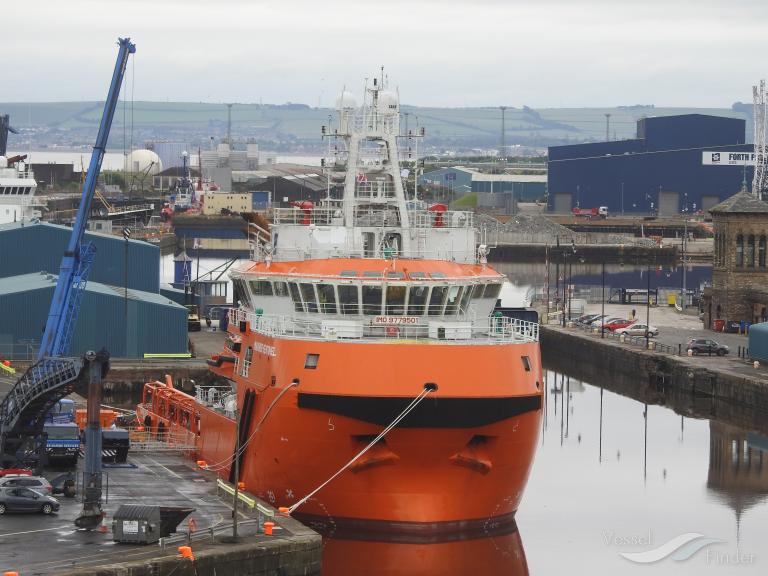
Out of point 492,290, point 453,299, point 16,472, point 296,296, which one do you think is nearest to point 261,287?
point 296,296

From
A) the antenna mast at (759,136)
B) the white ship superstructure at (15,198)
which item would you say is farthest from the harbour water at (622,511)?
the antenna mast at (759,136)

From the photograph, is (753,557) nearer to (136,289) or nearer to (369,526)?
(369,526)

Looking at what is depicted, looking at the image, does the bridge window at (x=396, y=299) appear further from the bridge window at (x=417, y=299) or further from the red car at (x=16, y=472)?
the red car at (x=16, y=472)

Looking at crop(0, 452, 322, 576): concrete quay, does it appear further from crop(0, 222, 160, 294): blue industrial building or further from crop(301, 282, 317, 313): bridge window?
crop(0, 222, 160, 294): blue industrial building

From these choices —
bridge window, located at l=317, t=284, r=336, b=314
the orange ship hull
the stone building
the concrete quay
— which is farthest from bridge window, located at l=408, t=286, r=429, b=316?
the stone building

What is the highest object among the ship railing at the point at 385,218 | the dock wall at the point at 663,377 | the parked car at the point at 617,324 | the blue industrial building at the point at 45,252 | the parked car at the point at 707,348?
the ship railing at the point at 385,218

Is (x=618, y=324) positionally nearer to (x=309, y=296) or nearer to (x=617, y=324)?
(x=617, y=324)

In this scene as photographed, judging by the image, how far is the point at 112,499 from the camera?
139ft

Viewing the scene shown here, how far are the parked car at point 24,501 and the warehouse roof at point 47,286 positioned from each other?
36.2 m

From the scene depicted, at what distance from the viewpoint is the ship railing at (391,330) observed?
4334 centimetres

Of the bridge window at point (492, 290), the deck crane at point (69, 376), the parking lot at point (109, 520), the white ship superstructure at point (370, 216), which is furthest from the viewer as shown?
the white ship superstructure at point (370, 216)

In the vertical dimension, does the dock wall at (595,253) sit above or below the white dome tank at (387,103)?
below

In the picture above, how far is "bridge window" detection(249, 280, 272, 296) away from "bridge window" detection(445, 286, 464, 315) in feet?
15.7

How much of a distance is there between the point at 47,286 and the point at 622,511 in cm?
3309
